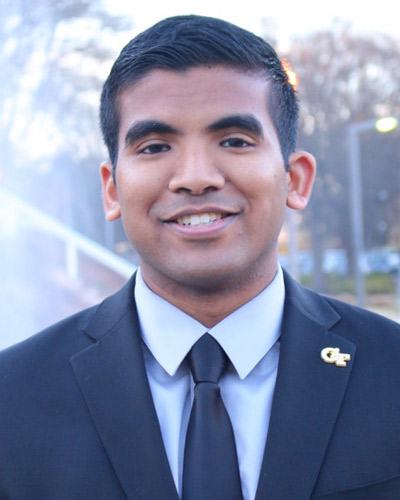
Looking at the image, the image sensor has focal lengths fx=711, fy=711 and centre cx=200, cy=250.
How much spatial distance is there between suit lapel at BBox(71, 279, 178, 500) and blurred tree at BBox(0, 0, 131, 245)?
14.9 ft

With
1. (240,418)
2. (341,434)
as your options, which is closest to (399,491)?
(341,434)

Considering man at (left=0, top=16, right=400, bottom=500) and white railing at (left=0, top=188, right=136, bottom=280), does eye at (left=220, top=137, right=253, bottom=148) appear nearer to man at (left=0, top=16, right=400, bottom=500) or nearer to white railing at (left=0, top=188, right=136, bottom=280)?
man at (left=0, top=16, right=400, bottom=500)

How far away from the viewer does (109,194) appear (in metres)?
1.92

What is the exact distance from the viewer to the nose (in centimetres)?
157

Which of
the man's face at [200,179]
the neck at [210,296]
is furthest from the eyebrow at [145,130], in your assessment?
the neck at [210,296]

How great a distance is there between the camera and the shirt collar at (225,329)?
1.68m

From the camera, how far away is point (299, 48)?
1266cm

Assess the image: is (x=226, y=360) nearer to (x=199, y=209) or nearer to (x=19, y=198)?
(x=199, y=209)

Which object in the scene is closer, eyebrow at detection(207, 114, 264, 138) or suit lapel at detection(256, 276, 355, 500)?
suit lapel at detection(256, 276, 355, 500)

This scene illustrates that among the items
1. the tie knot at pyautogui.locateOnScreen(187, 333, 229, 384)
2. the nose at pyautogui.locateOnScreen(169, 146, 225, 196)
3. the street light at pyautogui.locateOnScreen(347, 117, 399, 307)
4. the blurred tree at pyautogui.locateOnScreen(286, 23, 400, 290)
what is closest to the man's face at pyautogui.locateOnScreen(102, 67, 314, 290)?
the nose at pyautogui.locateOnScreen(169, 146, 225, 196)

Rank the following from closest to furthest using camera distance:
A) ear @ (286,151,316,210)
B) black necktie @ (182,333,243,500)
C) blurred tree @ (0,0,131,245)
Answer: black necktie @ (182,333,243,500) → ear @ (286,151,316,210) → blurred tree @ (0,0,131,245)

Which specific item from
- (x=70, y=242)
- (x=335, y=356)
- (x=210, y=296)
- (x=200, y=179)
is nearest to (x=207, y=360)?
(x=210, y=296)

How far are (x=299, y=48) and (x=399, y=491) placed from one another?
11912 millimetres

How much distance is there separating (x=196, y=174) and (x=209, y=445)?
0.59 metres
